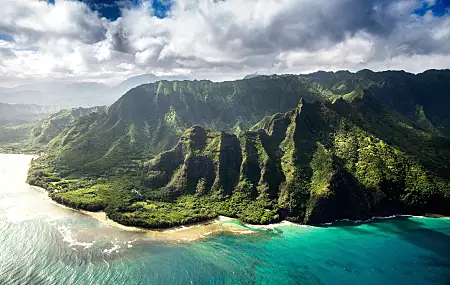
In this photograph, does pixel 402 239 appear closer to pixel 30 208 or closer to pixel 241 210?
pixel 241 210

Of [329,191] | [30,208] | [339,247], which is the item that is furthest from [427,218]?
[30,208]

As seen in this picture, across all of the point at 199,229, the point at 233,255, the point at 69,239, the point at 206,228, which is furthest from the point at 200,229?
the point at 69,239

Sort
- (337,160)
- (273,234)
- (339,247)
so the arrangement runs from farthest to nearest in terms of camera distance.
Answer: (337,160) < (273,234) < (339,247)

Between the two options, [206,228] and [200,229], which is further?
[206,228]

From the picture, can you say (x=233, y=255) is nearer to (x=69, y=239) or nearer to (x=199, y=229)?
(x=199, y=229)

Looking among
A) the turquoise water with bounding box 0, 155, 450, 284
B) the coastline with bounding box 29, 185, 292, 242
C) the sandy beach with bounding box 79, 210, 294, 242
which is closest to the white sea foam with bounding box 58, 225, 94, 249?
the turquoise water with bounding box 0, 155, 450, 284

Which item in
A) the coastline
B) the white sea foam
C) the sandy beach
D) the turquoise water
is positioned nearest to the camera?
the turquoise water

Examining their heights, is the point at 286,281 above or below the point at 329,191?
below

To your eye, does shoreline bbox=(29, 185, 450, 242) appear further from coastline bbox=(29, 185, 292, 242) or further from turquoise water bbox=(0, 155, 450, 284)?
turquoise water bbox=(0, 155, 450, 284)

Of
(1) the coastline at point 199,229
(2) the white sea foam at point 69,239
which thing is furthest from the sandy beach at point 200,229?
(2) the white sea foam at point 69,239
